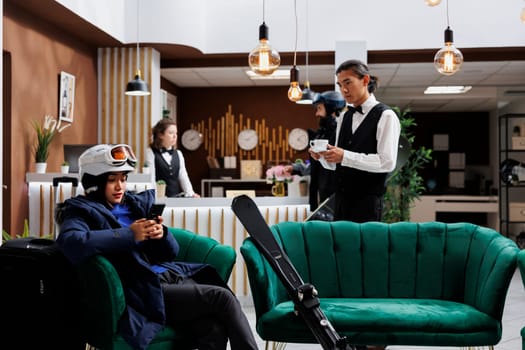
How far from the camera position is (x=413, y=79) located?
10961mm

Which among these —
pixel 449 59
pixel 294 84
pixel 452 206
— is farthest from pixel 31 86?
pixel 452 206

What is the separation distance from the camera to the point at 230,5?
8.91 meters

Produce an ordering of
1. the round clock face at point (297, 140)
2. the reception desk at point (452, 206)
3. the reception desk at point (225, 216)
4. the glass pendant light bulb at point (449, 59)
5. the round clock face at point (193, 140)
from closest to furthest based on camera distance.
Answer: the glass pendant light bulb at point (449, 59) < the reception desk at point (225, 216) < the round clock face at point (297, 140) < the round clock face at point (193, 140) < the reception desk at point (452, 206)

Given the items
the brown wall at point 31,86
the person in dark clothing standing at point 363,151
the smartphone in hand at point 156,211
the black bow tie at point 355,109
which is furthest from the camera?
the brown wall at point 31,86

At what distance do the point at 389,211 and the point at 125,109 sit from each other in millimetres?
3805

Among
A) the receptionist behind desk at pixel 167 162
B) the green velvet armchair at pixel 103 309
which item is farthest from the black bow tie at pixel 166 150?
the green velvet armchair at pixel 103 309

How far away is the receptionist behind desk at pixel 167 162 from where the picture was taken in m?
6.20

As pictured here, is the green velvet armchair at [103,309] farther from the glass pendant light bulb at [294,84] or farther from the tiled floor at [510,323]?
the glass pendant light bulb at [294,84]

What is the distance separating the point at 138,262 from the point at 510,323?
3.43 metres

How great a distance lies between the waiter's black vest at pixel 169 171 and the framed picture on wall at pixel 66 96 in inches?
72.7

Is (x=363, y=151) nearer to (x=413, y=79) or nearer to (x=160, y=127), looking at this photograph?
(x=160, y=127)

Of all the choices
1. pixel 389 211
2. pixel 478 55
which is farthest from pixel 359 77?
pixel 478 55

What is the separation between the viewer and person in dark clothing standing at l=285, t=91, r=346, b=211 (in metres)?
4.52

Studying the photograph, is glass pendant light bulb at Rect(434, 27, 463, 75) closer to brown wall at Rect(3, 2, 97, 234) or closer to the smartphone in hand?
the smartphone in hand
